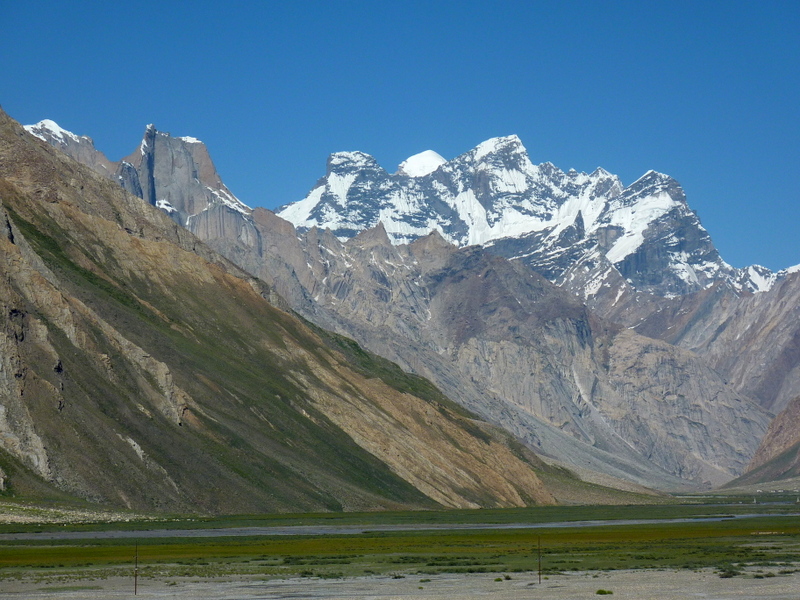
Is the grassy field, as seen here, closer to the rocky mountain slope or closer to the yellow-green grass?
the yellow-green grass

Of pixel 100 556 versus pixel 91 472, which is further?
pixel 91 472

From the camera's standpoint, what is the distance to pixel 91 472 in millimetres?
133500

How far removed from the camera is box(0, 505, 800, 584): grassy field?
77.8m

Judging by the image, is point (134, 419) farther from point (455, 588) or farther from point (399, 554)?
point (455, 588)

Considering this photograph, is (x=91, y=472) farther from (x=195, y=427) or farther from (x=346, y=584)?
(x=346, y=584)

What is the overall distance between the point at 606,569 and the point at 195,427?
95.1 meters

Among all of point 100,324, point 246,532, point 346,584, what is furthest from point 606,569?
point 100,324

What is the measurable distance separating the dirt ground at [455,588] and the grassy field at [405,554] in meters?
3.06

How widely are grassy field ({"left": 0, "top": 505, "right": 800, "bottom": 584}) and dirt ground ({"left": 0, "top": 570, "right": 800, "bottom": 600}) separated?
3060mm

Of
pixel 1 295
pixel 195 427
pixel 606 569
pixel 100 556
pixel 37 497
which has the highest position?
pixel 1 295

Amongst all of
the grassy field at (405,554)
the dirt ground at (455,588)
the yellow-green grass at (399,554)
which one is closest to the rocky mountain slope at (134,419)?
the grassy field at (405,554)

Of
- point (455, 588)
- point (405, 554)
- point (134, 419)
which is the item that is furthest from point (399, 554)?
point (134, 419)

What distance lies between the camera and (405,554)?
9269 cm

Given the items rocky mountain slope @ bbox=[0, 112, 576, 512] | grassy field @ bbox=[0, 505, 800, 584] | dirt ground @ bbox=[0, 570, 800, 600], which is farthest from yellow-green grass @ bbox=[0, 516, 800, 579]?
rocky mountain slope @ bbox=[0, 112, 576, 512]
